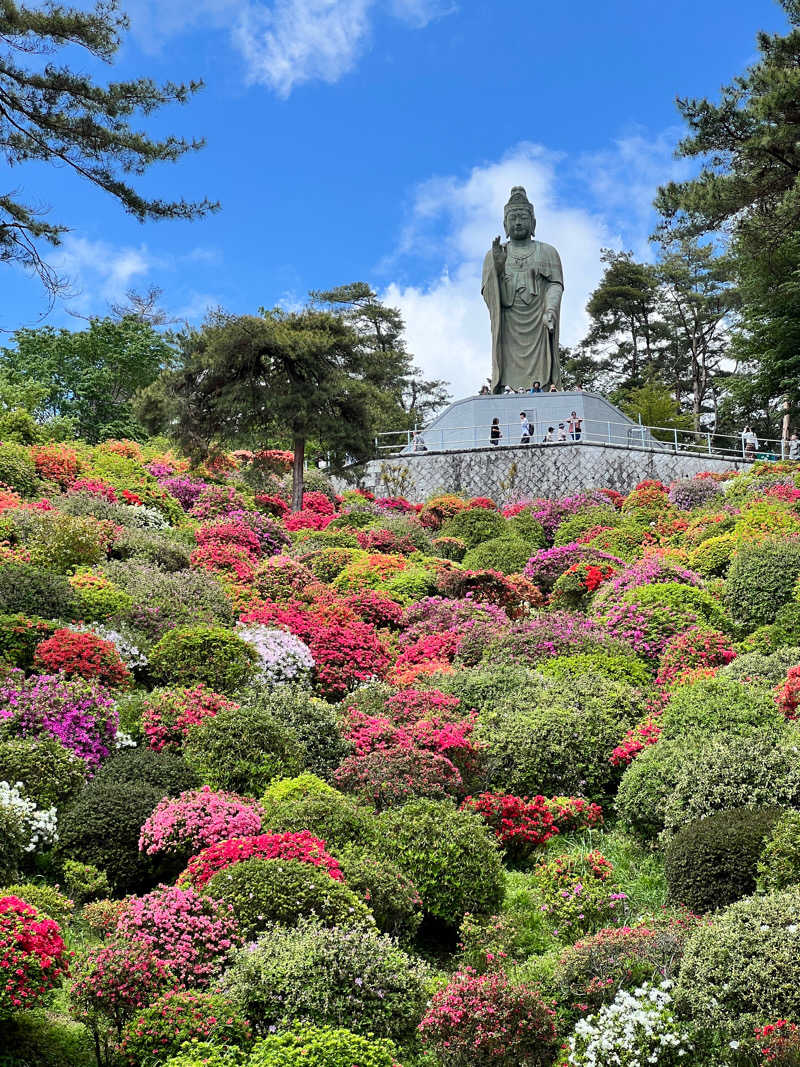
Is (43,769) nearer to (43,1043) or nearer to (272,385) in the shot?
(43,1043)

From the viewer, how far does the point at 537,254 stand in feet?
113

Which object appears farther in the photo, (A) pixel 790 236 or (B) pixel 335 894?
(A) pixel 790 236

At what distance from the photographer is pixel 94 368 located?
1511 inches

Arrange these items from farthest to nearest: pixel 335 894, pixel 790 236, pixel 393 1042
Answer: pixel 790 236 < pixel 335 894 < pixel 393 1042

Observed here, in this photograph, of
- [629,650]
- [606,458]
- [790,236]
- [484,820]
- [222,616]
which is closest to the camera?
[484,820]

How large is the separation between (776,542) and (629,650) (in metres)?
3.40

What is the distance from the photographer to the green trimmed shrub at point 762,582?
1355 centimetres

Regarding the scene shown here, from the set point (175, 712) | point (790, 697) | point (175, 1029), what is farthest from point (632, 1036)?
point (175, 712)

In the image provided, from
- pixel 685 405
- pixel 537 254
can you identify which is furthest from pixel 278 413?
pixel 685 405

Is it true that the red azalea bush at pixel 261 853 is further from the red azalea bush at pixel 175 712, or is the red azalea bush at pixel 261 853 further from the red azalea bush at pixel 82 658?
the red azalea bush at pixel 82 658

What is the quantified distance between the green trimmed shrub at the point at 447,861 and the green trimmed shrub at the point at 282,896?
963mm

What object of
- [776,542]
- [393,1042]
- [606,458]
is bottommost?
[393,1042]

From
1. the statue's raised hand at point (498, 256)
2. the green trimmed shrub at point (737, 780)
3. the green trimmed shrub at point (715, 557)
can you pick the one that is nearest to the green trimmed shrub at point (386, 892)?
the green trimmed shrub at point (737, 780)

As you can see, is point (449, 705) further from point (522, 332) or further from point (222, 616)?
point (522, 332)
